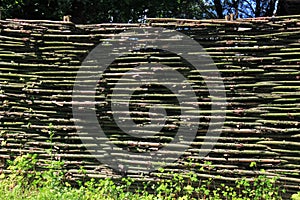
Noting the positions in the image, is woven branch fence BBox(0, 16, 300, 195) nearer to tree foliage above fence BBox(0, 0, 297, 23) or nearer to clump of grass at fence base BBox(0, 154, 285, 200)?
clump of grass at fence base BBox(0, 154, 285, 200)

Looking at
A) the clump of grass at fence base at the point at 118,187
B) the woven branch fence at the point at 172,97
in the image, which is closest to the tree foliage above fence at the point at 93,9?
the woven branch fence at the point at 172,97

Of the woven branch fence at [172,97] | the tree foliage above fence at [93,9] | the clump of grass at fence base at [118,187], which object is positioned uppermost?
the tree foliage above fence at [93,9]

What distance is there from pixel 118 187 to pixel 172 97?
119 cm

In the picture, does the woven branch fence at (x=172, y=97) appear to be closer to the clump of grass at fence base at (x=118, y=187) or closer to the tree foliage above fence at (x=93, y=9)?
the clump of grass at fence base at (x=118, y=187)

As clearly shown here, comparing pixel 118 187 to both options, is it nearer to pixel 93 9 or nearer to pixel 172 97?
pixel 172 97

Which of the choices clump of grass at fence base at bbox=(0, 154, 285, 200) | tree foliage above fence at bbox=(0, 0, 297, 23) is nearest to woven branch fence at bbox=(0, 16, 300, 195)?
clump of grass at fence base at bbox=(0, 154, 285, 200)

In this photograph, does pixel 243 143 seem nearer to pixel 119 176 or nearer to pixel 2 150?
pixel 119 176

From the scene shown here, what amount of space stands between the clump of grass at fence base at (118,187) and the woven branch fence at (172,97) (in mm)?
106

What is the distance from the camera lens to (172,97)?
4297mm

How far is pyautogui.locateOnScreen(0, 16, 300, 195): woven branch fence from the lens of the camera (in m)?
4.05

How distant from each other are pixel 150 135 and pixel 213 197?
3.22 feet

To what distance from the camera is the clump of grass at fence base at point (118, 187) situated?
4086 millimetres

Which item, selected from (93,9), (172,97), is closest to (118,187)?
(172,97)

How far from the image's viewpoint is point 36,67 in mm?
4680
